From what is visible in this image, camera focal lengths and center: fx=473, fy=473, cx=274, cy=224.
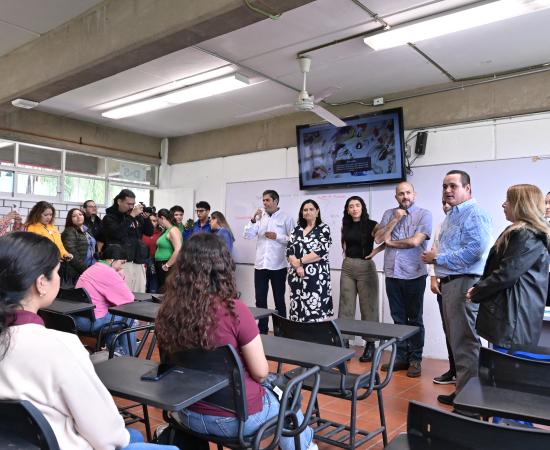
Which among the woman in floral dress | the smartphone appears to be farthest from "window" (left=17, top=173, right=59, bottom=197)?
the smartphone

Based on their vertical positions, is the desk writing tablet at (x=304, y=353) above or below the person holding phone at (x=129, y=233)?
below

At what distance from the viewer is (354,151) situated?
5.13 metres

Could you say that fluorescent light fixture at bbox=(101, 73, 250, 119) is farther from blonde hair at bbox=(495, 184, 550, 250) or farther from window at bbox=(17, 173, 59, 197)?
blonde hair at bbox=(495, 184, 550, 250)

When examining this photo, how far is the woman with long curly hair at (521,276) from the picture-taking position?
2.30 metres

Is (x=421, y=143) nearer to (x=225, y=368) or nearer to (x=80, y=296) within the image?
(x=80, y=296)

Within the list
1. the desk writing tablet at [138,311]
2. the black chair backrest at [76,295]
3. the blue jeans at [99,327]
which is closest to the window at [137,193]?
the black chair backrest at [76,295]

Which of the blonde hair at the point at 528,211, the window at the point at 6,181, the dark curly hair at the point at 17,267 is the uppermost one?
the window at the point at 6,181

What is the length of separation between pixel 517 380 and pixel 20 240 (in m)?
1.67

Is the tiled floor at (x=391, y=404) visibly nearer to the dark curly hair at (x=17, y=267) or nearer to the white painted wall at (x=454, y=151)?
the white painted wall at (x=454, y=151)

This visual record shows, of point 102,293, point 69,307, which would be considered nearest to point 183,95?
point 102,293

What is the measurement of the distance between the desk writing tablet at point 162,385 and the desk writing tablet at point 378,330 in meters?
1.06

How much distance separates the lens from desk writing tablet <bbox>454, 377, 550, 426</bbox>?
4.58ft

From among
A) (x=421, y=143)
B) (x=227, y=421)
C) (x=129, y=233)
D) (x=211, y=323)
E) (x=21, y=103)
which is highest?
(x=21, y=103)

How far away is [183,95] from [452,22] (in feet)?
9.52
